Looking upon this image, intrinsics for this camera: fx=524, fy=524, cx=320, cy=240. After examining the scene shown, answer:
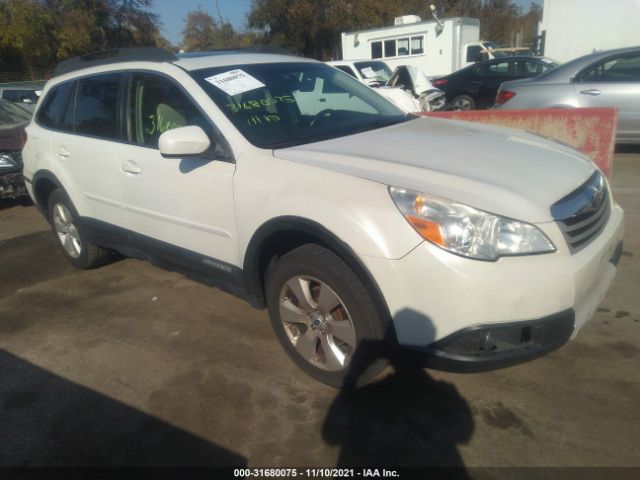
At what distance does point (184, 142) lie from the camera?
281 centimetres

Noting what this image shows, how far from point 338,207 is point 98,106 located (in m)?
2.48

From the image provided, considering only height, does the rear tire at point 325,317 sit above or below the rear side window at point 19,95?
below

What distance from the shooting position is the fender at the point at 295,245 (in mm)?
2342

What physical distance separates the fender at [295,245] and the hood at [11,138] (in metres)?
5.39

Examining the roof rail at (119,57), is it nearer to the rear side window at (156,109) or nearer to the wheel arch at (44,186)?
the rear side window at (156,109)

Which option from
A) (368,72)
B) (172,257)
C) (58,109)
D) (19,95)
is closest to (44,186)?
(58,109)

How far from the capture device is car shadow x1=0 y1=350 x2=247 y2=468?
243 cm

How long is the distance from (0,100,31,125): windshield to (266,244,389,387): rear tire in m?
6.32

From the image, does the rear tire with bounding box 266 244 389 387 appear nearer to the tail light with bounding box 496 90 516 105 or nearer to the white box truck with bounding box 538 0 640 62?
the tail light with bounding box 496 90 516 105

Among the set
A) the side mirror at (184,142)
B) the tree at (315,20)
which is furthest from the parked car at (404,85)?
the tree at (315,20)

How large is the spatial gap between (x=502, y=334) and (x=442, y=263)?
1.33ft

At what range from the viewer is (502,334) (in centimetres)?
220

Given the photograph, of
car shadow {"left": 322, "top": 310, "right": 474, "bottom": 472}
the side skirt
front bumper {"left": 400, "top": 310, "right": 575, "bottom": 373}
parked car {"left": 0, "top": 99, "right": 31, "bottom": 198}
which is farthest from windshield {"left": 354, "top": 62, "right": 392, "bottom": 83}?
front bumper {"left": 400, "top": 310, "right": 575, "bottom": 373}

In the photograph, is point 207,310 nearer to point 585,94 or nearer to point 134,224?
point 134,224
